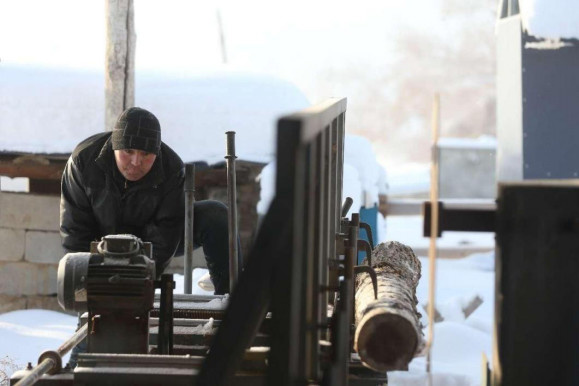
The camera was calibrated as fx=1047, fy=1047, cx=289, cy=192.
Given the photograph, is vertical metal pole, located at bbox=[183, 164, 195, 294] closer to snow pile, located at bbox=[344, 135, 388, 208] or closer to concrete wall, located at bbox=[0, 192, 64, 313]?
snow pile, located at bbox=[344, 135, 388, 208]

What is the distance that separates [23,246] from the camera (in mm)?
10312

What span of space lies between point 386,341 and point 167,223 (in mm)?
2533

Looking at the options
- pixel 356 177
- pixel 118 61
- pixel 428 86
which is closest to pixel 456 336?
pixel 356 177

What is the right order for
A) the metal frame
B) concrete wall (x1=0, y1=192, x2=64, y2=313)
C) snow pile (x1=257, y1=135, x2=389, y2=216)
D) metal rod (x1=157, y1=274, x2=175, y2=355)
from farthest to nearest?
concrete wall (x1=0, y1=192, x2=64, y2=313) → snow pile (x1=257, y1=135, x2=389, y2=216) → metal rod (x1=157, y1=274, x2=175, y2=355) → the metal frame

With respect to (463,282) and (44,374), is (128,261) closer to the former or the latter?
(44,374)

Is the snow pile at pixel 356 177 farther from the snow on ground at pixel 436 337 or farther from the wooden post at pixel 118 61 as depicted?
the wooden post at pixel 118 61

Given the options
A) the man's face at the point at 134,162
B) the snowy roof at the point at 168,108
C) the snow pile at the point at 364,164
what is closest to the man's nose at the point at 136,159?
the man's face at the point at 134,162

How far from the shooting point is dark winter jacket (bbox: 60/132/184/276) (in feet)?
16.8

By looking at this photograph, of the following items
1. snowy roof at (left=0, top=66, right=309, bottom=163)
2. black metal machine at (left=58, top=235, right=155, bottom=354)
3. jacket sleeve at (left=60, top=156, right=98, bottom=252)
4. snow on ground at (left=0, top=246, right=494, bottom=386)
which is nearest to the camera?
black metal machine at (left=58, top=235, right=155, bottom=354)

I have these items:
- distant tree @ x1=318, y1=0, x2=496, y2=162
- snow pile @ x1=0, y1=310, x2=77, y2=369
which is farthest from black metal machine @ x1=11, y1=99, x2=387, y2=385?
distant tree @ x1=318, y1=0, x2=496, y2=162

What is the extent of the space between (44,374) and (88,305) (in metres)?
0.25

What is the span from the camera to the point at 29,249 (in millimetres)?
10289

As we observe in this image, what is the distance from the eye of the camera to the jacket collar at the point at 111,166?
5094mm

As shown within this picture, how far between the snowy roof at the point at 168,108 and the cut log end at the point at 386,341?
7005 mm
